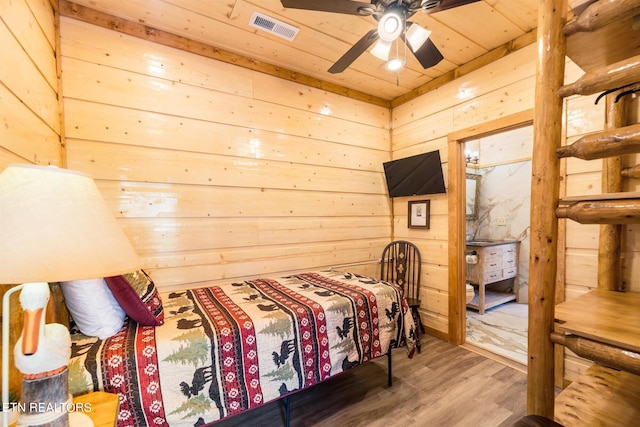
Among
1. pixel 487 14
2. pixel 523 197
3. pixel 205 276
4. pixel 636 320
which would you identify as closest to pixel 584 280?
pixel 636 320

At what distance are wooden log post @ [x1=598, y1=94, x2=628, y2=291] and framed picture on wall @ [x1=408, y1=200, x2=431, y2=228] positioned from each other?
1.52m

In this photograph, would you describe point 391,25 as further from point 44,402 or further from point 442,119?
point 44,402

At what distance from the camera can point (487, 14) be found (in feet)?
7.01

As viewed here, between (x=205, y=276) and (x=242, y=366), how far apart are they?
1.15m

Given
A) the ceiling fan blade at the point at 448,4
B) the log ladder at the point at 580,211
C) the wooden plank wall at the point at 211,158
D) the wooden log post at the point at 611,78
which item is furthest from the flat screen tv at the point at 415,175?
the wooden log post at the point at 611,78

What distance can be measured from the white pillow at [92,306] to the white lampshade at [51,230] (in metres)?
0.72

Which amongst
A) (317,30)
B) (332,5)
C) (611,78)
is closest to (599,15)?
(611,78)

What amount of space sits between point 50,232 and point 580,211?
1.51 meters

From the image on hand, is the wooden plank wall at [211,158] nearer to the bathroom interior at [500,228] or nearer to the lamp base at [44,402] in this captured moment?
the lamp base at [44,402]

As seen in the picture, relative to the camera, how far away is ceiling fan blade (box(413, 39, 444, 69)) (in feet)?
6.19

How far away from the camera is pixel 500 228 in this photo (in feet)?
14.6

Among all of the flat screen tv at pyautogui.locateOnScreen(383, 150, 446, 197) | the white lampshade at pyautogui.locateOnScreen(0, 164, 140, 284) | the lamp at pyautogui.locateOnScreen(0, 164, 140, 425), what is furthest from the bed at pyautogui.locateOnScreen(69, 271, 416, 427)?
the flat screen tv at pyautogui.locateOnScreen(383, 150, 446, 197)

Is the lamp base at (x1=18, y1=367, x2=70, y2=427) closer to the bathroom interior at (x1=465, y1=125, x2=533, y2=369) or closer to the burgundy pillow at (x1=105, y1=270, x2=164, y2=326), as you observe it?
the burgundy pillow at (x1=105, y1=270, x2=164, y2=326)

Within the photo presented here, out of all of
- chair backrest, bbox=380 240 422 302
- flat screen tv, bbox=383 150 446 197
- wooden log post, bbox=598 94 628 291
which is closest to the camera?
wooden log post, bbox=598 94 628 291
